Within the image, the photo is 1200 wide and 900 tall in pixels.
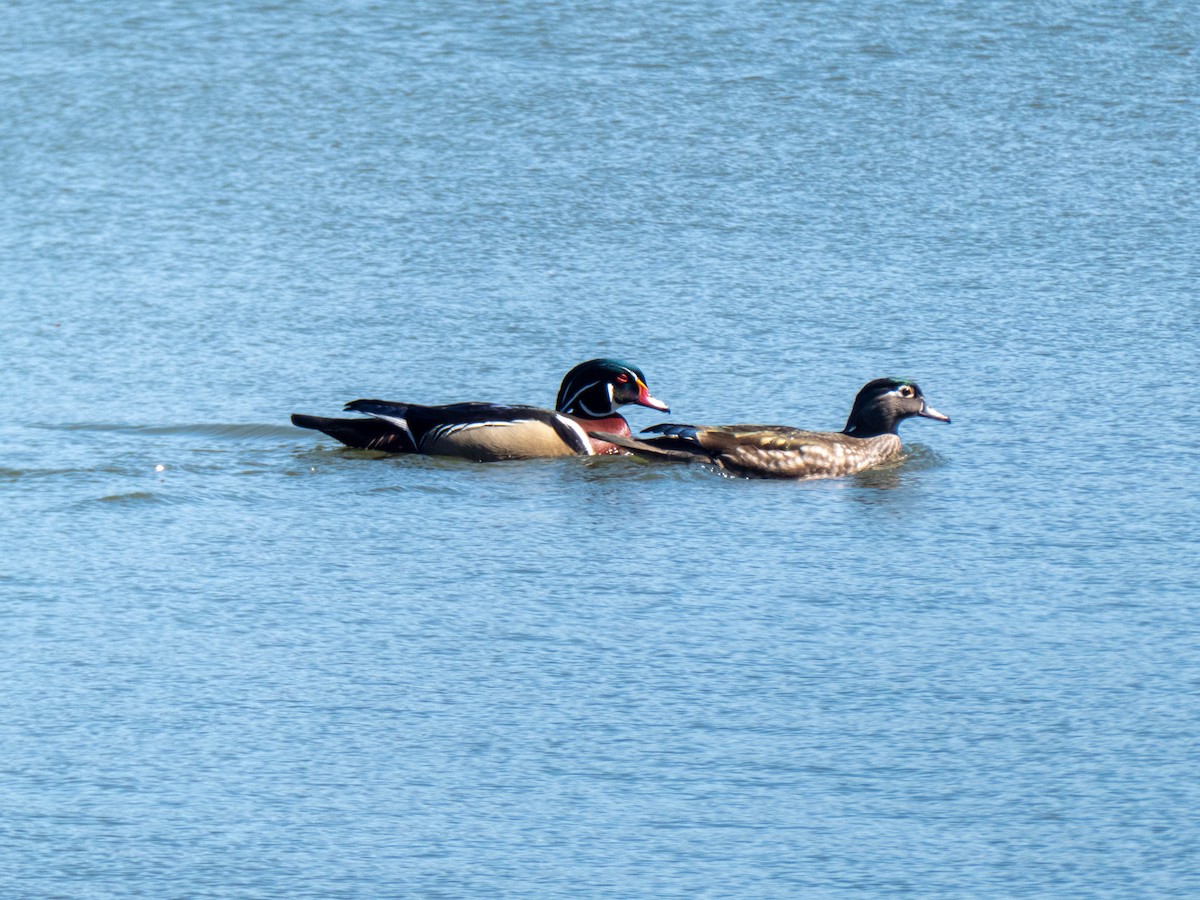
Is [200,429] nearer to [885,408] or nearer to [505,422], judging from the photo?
[505,422]

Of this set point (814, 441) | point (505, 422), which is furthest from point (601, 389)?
point (814, 441)

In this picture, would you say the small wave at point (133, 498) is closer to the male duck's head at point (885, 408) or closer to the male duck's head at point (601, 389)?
the male duck's head at point (601, 389)

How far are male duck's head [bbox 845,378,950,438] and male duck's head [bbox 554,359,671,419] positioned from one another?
915mm

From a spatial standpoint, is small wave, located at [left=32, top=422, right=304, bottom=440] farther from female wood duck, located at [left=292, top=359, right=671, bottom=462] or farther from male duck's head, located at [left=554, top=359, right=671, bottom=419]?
male duck's head, located at [left=554, top=359, right=671, bottom=419]

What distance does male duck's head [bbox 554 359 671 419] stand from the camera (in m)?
8.80

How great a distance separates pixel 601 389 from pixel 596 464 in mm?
321

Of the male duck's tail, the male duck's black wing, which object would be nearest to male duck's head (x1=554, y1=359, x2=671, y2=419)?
the male duck's black wing

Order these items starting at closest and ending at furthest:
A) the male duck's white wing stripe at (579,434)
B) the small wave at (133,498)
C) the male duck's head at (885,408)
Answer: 1. the small wave at (133,498)
2. the male duck's head at (885,408)
3. the male duck's white wing stripe at (579,434)

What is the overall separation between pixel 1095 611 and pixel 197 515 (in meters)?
3.21

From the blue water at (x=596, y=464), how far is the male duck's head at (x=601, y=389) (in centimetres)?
23

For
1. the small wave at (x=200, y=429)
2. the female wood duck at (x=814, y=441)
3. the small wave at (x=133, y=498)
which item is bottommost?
the small wave at (x=133, y=498)

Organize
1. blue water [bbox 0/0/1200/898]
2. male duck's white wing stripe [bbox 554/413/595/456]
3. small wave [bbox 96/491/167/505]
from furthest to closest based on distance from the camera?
male duck's white wing stripe [bbox 554/413/595/456], small wave [bbox 96/491/167/505], blue water [bbox 0/0/1200/898]

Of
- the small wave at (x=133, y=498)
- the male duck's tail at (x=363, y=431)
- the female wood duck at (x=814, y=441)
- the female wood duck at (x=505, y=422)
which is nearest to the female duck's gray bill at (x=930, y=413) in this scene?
the female wood duck at (x=814, y=441)

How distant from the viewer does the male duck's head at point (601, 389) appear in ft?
28.9
